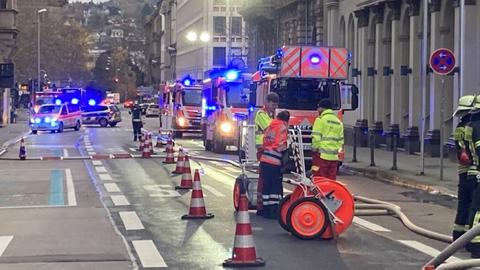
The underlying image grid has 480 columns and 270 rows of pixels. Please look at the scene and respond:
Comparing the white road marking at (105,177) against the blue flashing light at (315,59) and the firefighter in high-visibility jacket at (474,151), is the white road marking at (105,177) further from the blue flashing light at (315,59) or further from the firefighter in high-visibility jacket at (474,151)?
the firefighter in high-visibility jacket at (474,151)

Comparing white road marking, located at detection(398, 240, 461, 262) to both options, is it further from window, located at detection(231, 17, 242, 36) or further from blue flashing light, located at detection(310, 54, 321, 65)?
window, located at detection(231, 17, 242, 36)

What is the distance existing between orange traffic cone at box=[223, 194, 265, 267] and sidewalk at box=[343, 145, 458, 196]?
10172 millimetres

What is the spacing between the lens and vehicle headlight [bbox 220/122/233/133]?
1356 inches

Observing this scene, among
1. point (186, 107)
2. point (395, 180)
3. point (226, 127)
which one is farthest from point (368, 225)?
point (186, 107)

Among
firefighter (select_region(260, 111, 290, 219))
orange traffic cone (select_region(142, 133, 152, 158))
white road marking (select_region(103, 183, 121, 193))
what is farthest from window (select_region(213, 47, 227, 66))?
firefighter (select_region(260, 111, 290, 219))

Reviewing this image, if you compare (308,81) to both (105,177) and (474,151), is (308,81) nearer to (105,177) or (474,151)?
(105,177)

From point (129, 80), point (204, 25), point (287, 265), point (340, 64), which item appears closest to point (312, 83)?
point (340, 64)

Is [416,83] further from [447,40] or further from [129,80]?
[129,80]

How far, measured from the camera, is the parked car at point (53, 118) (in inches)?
2143

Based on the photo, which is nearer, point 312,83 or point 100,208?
point 100,208

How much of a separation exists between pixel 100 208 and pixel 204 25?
95149 millimetres

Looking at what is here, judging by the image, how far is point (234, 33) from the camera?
102m

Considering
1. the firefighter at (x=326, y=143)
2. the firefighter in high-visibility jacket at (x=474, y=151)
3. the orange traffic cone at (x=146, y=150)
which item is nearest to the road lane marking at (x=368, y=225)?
the firefighter at (x=326, y=143)

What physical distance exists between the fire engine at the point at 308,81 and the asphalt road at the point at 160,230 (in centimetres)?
328
